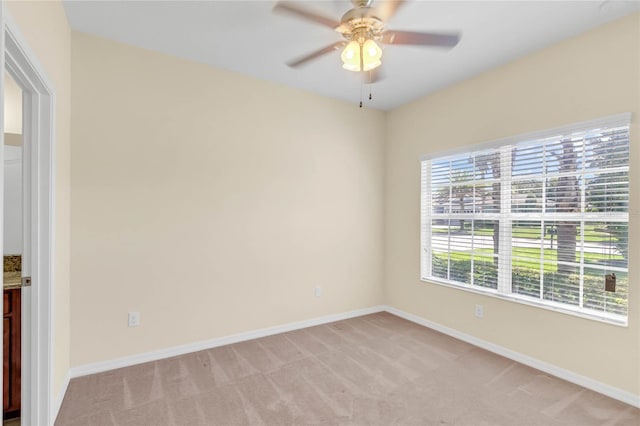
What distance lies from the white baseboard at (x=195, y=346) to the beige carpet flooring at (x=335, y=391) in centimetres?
6

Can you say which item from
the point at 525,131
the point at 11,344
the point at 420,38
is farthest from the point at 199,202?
the point at 525,131

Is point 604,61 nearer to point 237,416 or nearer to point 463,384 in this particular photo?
point 463,384

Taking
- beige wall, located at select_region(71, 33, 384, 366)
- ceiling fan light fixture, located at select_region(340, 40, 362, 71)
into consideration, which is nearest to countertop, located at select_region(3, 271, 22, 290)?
beige wall, located at select_region(71, 33, 384, 366)

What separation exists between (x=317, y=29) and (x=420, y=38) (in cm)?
82

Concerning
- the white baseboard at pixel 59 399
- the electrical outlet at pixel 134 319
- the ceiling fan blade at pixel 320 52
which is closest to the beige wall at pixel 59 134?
the white baseboard at pixel 59 399

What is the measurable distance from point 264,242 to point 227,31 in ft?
6.40

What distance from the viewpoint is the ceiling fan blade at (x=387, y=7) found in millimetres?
1908

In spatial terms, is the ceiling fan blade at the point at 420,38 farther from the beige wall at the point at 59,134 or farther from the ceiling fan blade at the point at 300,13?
the beige wall at the point at 59,134

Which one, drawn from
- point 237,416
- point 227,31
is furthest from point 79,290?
point 227,31

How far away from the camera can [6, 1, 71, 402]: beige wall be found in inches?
70.1

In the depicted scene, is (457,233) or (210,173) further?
(457,233)

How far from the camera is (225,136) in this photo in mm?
3182

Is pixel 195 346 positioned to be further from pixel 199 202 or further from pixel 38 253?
pixel 38 253

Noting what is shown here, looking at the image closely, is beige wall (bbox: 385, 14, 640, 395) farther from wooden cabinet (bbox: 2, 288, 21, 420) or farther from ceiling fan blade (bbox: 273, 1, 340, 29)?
wooden cabinet (bbox: 2, 288, 21, 420)
